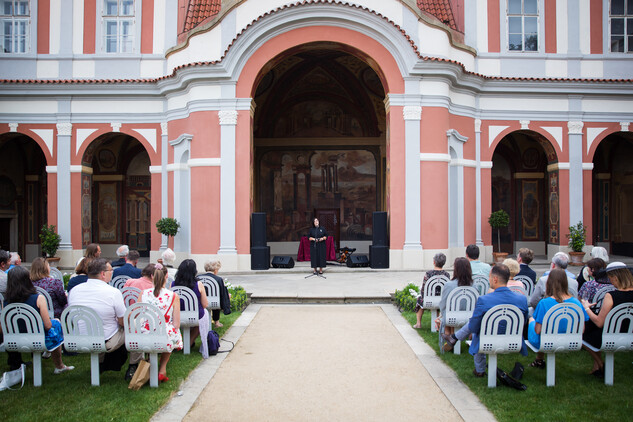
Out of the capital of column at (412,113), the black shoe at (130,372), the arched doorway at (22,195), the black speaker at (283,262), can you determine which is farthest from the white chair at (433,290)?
the arched doorway at (22,195)

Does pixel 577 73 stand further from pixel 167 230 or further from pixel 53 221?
pixel 53 221

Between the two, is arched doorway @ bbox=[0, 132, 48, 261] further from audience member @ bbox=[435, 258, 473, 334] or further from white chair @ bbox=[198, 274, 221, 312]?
audience member @ bbox=[435, 258, 473, 334]

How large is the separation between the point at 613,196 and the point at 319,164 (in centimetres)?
1235

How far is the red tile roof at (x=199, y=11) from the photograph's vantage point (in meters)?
18.4

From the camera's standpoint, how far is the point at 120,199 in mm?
21453

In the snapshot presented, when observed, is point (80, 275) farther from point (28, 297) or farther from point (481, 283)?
point (481, 283)

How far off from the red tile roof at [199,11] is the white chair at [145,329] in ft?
49.3

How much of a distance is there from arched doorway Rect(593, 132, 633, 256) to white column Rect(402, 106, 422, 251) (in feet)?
32.6

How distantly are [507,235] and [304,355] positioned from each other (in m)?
16.6

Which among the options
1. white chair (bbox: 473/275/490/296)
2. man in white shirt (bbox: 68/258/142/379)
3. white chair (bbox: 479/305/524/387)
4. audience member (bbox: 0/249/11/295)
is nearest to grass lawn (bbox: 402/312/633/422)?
white chair (bbox: 479/305/524/387)

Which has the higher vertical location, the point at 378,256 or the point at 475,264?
the point at 475,264

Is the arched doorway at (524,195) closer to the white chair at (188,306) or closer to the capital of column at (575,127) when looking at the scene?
the capital of column at (575,127)

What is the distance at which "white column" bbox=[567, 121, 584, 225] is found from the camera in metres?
18.1

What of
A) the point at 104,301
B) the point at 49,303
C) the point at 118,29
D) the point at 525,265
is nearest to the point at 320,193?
the point at 118,29
